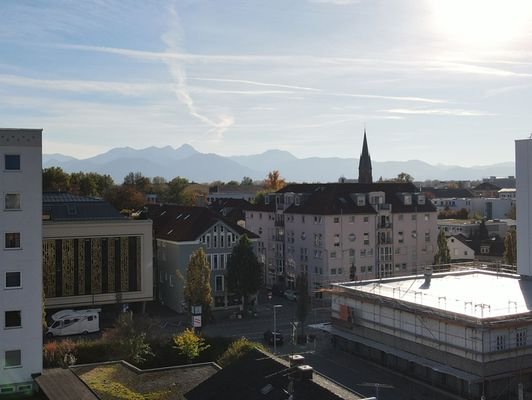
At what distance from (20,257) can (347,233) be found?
113ft

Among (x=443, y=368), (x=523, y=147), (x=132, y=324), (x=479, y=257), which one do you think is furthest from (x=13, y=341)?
(x=479, y=257)

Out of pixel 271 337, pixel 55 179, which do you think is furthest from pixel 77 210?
pixel 55 179

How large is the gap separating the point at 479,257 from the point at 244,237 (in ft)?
104

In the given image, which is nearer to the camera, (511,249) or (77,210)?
(77,210)

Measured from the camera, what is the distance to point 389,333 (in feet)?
114

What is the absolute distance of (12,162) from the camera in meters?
32.7

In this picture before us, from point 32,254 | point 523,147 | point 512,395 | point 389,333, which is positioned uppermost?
point 523,147

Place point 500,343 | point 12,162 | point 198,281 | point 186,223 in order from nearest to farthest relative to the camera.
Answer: point 500,343 < point 12,162 < point 198,281 < point 186,223

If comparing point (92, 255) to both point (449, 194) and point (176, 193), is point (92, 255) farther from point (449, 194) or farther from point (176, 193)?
point (449, 194)

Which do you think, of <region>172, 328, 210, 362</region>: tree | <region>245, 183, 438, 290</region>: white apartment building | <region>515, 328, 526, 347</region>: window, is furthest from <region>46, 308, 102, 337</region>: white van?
<region>515, 328, 526, 347</region>: window

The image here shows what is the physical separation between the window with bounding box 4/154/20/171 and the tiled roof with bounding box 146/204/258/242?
22.6m

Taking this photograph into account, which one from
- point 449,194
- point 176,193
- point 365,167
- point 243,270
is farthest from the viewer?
point 449,194

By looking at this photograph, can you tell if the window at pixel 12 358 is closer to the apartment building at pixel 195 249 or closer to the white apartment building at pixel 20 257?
the white apartment building at pixel 20 257

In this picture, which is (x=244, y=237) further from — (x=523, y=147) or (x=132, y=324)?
(x=523, y=147)
